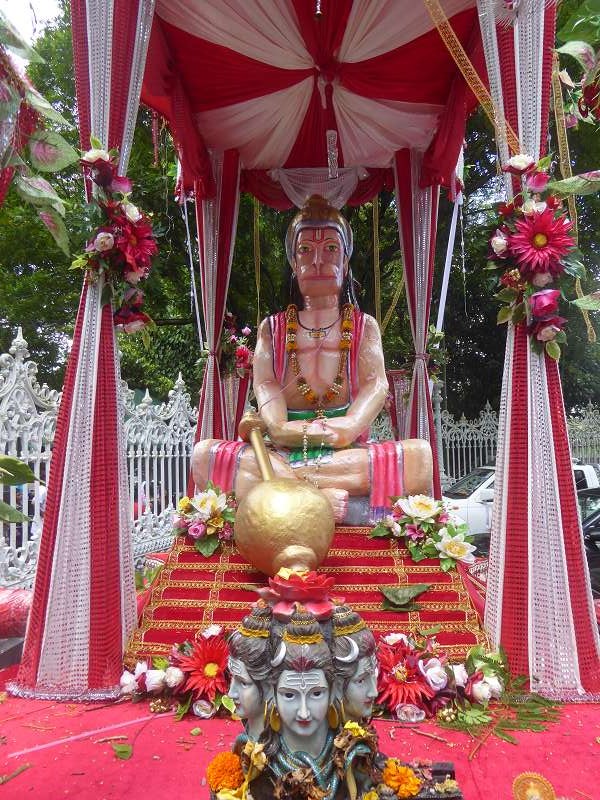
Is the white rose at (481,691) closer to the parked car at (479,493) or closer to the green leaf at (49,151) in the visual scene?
the green leaf at (49,151)

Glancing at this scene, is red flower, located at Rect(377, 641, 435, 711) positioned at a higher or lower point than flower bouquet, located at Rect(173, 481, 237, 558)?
lower

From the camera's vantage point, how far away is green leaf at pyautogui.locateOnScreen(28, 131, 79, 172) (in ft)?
3.65

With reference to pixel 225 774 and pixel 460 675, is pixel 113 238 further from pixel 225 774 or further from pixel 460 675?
pixel 460 675

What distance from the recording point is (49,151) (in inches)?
44.1

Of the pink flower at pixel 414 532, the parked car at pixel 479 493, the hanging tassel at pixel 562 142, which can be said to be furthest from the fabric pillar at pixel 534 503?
the parked car at pixel 479 493

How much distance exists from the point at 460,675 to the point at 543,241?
182 cm

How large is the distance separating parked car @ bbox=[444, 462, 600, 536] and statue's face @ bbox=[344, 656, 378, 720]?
19.2ft

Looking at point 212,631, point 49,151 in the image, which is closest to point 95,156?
point 49,151

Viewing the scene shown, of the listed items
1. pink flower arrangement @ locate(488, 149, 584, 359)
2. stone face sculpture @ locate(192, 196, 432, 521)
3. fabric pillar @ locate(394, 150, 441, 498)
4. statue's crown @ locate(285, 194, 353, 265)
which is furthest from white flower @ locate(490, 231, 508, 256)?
fabric pillar @ locate(394, 150, 441, 498)

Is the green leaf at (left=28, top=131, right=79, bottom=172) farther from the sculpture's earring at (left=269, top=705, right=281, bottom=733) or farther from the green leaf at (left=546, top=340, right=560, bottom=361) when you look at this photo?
the green leaf at (left=546, top=340, right=560, bottom=361)

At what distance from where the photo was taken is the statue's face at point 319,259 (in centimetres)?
425

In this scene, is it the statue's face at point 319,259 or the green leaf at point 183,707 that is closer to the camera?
the green leaf at point 183,707

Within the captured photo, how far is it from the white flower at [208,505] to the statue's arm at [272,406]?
0.62 metres

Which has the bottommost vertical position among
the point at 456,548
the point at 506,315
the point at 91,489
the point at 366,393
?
the point at 456,548
